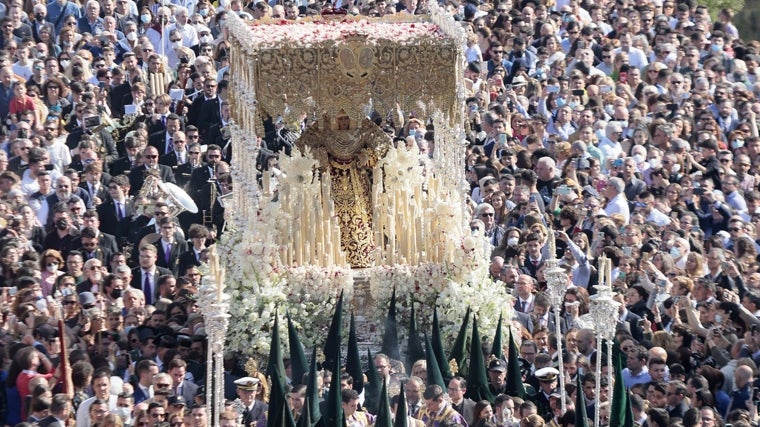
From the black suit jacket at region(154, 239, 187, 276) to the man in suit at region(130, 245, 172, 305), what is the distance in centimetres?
70

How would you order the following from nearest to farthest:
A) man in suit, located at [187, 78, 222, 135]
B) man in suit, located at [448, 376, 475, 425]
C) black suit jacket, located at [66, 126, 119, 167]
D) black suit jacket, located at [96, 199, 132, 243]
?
1. man in suit, located at [448, 376, 475, 425]
2. black suit jacket, located at [96, 199, 132, 243]
3. black suit jacket, located at [66, 126, 119, 167]
4. man in suit, located at [187, 78, 222, 135]

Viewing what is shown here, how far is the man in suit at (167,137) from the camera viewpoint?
28984 millimetres

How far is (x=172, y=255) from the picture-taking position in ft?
84.4

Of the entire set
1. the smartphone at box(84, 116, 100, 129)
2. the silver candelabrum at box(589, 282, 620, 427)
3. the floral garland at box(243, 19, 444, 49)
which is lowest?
the smartphone at box(84, 116, 100, 129)

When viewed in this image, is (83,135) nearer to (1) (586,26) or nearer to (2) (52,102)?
(2) (52,102)

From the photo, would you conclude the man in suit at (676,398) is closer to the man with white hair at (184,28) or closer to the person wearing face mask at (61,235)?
the person wearing face mask at (61,235)

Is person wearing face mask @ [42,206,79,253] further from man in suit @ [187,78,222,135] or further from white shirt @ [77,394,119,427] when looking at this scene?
white shirt @ [77,394,119,427]

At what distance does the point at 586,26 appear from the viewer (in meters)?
35.1

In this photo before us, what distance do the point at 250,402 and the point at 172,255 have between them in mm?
5290

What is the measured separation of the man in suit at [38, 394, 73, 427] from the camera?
65.0 feet

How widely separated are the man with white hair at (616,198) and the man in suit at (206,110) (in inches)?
216

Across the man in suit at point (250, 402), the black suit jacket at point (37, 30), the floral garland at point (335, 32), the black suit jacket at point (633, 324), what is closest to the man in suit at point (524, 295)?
the black suit jacket at point (633, 324)

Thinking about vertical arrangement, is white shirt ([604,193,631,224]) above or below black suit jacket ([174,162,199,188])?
below

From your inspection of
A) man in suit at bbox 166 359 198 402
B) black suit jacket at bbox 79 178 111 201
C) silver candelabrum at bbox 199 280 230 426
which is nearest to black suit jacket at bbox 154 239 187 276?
black suit jacket at bbox 79 178 111 201
